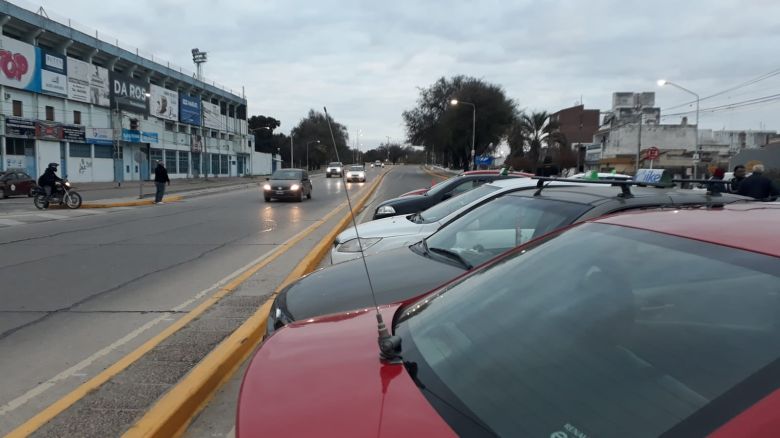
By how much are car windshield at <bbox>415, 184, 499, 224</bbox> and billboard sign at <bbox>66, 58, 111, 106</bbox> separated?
44540mm

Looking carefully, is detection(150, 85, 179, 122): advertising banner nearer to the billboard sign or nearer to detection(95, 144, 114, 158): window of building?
the billboard sign

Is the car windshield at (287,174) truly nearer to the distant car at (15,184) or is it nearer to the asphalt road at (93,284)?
the asphalt road at (93,284)

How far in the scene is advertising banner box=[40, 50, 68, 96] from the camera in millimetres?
39750

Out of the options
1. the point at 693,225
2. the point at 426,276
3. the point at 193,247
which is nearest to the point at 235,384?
the point at 426,276

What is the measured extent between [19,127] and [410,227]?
3975 cm

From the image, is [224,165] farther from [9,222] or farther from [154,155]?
[9,222]

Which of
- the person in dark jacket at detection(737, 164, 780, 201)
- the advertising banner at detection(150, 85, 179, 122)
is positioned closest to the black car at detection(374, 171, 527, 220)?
the person in dark jacket at detection(737, 164, 780, 201)

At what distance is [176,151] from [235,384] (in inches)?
2438

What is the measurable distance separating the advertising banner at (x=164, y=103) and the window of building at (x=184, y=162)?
401 centimetres

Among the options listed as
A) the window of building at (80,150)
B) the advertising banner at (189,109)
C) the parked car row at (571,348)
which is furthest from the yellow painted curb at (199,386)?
the advertising banner at (189,109)

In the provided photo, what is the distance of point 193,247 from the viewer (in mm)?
10711

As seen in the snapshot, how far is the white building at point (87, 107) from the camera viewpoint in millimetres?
37031

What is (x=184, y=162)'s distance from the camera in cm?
6312

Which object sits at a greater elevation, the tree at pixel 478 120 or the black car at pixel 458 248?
the tree at pixel 478 120
